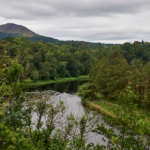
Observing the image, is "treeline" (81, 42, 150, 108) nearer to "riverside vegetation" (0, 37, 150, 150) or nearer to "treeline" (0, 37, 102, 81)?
"riverside vegetation" (0, 37, 150, 150)

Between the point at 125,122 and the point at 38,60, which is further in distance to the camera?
the point at 38,60

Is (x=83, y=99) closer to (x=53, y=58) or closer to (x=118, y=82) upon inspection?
(x=118, y=82)

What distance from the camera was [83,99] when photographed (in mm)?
40938

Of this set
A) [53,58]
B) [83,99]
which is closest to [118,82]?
[83,99]

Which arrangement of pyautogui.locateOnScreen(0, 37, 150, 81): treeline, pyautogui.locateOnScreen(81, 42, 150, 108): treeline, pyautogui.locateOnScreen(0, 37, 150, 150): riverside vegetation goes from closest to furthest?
pyautogui.locateOnScreen(0, 37, 150, 150): riverside vegetation → pyautogui.locateOnScreen(81, 42, 150, 108): treeline → pyautogui.locateOnScreen(0, 37, 150, 81): treeline

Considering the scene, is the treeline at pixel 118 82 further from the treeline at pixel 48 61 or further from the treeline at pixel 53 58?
the treeline at pixel 48 61

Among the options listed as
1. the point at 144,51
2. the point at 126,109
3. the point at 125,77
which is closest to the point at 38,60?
the point at 125,77

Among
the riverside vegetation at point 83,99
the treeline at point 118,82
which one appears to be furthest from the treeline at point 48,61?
the treeline at point 118,82

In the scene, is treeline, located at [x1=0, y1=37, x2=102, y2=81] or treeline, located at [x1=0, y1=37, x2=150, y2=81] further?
treeline, located at [x1=0, y1=37, x2=150, y2=81]

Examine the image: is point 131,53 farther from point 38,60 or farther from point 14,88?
point 14,88

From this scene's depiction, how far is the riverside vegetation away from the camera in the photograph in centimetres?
546

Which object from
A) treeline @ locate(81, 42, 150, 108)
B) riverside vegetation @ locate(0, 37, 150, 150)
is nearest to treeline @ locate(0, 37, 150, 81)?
riverside vegetation @ locate(0, 37, 150, 150)

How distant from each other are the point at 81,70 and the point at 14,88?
291 ft

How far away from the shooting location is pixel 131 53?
10381cm
